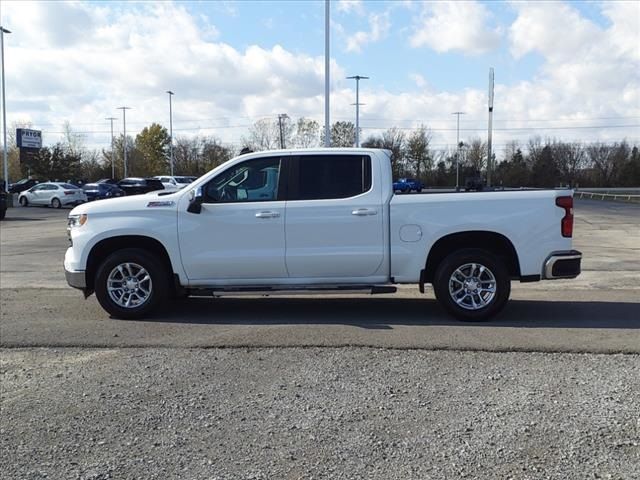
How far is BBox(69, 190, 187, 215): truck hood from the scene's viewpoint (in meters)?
7.51

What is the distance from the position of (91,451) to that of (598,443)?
3223 mm

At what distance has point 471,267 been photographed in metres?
7.38

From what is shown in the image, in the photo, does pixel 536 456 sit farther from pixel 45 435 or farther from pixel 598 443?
pixel 45 435

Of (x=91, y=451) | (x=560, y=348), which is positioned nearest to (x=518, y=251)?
(x=560, y=348)

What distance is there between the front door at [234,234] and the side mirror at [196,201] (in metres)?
0.06

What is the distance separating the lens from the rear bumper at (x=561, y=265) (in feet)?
23.8

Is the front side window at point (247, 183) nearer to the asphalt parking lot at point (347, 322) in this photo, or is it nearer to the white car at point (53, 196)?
the asphalt parking lot at point (347, 322)

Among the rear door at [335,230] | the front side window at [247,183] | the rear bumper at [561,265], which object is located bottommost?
the rear bumper at [561,265]

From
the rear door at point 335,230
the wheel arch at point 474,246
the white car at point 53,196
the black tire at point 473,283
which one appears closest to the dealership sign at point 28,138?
the white car at point 53,196

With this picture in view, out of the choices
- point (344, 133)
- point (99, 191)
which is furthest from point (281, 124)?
point (99, 191)

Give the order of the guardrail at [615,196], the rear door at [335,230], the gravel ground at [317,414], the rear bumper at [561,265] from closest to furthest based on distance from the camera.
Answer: the gravel ground at [317,414] < the rear bumper at [561,265] < the rear door at [335,230] < the guardrail at [615,196]

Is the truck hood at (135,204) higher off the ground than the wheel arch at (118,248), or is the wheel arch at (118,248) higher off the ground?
the truck hood at (135,204)

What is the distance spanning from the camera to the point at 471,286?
7.39m

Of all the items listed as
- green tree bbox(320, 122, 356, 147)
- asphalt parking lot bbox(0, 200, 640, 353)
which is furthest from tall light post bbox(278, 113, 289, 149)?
asphalt parking lot bbox(0, 200, 640, 353)
